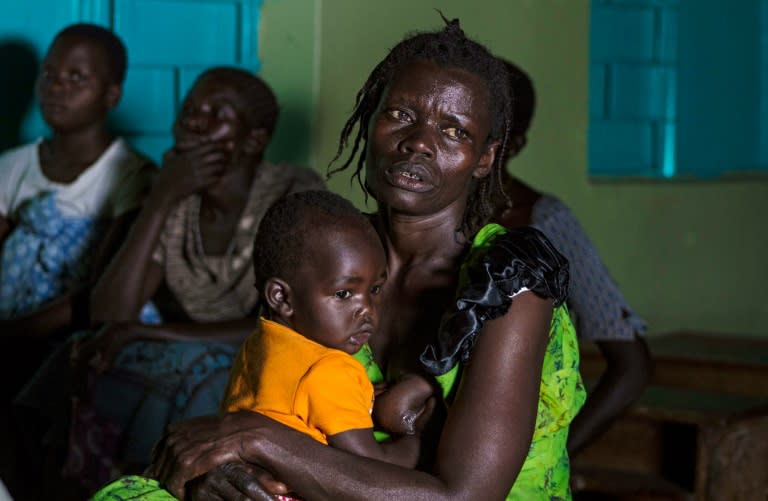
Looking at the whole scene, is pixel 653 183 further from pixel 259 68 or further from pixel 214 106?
pixel 214 106

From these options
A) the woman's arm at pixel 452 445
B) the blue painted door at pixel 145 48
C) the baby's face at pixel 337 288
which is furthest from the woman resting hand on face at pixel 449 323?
the blue painted door at pixel 145 48

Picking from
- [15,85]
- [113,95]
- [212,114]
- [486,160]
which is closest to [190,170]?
[212,114]

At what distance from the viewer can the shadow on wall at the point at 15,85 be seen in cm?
470

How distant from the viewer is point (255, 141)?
4.19 meters

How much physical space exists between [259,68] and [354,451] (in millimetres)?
2880

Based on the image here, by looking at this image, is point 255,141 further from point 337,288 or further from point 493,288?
point 493,288

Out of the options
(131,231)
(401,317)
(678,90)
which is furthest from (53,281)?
(678,90)

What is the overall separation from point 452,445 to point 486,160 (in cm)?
66

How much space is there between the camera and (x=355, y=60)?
15.1 ft

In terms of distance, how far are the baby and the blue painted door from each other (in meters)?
2.57

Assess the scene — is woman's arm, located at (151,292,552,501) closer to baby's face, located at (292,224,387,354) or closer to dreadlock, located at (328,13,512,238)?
baby's face, located at (292,224,387,354)

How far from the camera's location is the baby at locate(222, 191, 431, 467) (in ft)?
7.17

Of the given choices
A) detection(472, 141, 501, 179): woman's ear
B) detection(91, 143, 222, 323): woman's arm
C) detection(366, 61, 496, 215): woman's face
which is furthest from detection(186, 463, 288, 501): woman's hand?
detection(91, 143, 222, 323): woman's arm

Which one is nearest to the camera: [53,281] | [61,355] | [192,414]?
[192,414]
